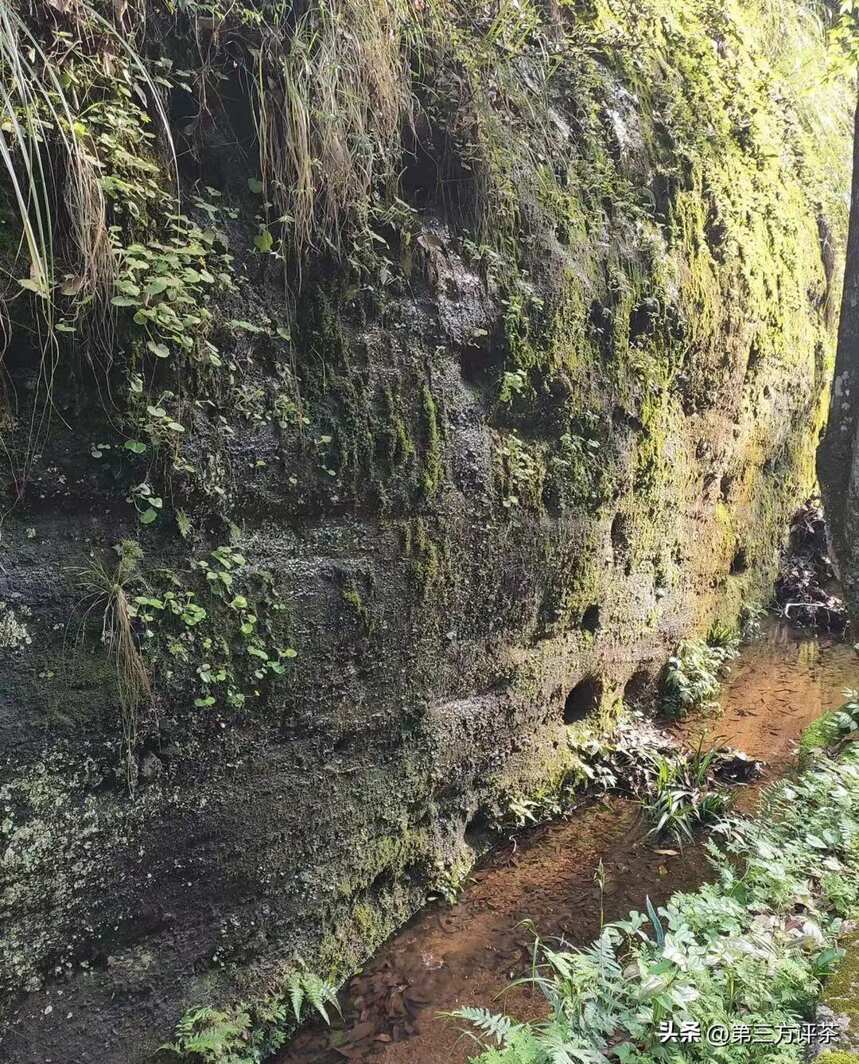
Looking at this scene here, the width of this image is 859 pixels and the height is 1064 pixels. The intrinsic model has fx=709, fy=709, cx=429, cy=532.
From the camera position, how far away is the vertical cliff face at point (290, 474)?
2.73 m

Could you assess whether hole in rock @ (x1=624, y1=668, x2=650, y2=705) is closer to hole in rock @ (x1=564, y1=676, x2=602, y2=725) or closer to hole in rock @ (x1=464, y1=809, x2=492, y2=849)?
hole in rock @ (x1=564, y1=676, x2=602, y2=725)

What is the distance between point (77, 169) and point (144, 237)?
0.37 m

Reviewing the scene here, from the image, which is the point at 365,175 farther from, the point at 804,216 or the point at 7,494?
the point at 804,216

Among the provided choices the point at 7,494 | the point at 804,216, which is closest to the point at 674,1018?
the point at 7,494

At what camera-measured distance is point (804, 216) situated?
9.83 metres

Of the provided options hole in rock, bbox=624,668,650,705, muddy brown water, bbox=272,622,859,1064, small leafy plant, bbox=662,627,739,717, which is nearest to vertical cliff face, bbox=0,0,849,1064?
muddy brown water, bbox=272,622,859,1064

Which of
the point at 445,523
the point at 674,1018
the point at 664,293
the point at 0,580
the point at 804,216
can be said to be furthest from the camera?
the point at 804,216

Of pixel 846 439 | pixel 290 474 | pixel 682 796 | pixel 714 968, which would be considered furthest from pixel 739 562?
pixel 290 474

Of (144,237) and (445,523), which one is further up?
(144,237)

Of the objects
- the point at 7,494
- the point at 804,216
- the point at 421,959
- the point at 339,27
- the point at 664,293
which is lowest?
the point at 421,959

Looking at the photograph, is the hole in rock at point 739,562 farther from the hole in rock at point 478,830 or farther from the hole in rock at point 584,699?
the hole in rock at point 478,830

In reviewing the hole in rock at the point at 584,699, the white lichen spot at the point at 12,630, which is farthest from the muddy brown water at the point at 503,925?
the white lichen spot at the point at 12,630

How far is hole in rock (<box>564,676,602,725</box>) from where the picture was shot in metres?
5.63

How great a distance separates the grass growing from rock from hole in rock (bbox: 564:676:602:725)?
70.6 inches
